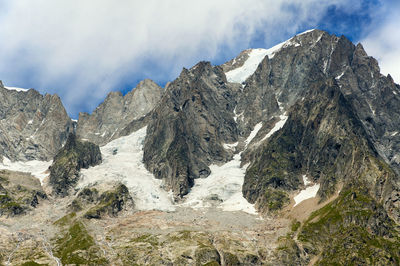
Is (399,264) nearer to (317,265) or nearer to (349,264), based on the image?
(349,264)

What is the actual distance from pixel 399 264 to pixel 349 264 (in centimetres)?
2177

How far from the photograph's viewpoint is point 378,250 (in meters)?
194

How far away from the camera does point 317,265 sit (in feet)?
648

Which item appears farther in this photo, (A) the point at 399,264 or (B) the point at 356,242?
(B) the point at 356,242

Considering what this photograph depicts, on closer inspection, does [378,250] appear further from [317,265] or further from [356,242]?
[317,265]

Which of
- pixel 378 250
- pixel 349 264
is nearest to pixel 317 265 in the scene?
pixel 349 264

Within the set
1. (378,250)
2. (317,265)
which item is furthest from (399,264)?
(317,265)

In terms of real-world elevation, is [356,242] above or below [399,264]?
above

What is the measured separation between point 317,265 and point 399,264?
36.4 metres

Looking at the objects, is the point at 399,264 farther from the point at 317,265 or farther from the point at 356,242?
the point at 317,265

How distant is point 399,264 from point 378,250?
11.0 m

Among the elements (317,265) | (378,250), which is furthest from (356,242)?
(317,265)

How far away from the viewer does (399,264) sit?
186 metres
